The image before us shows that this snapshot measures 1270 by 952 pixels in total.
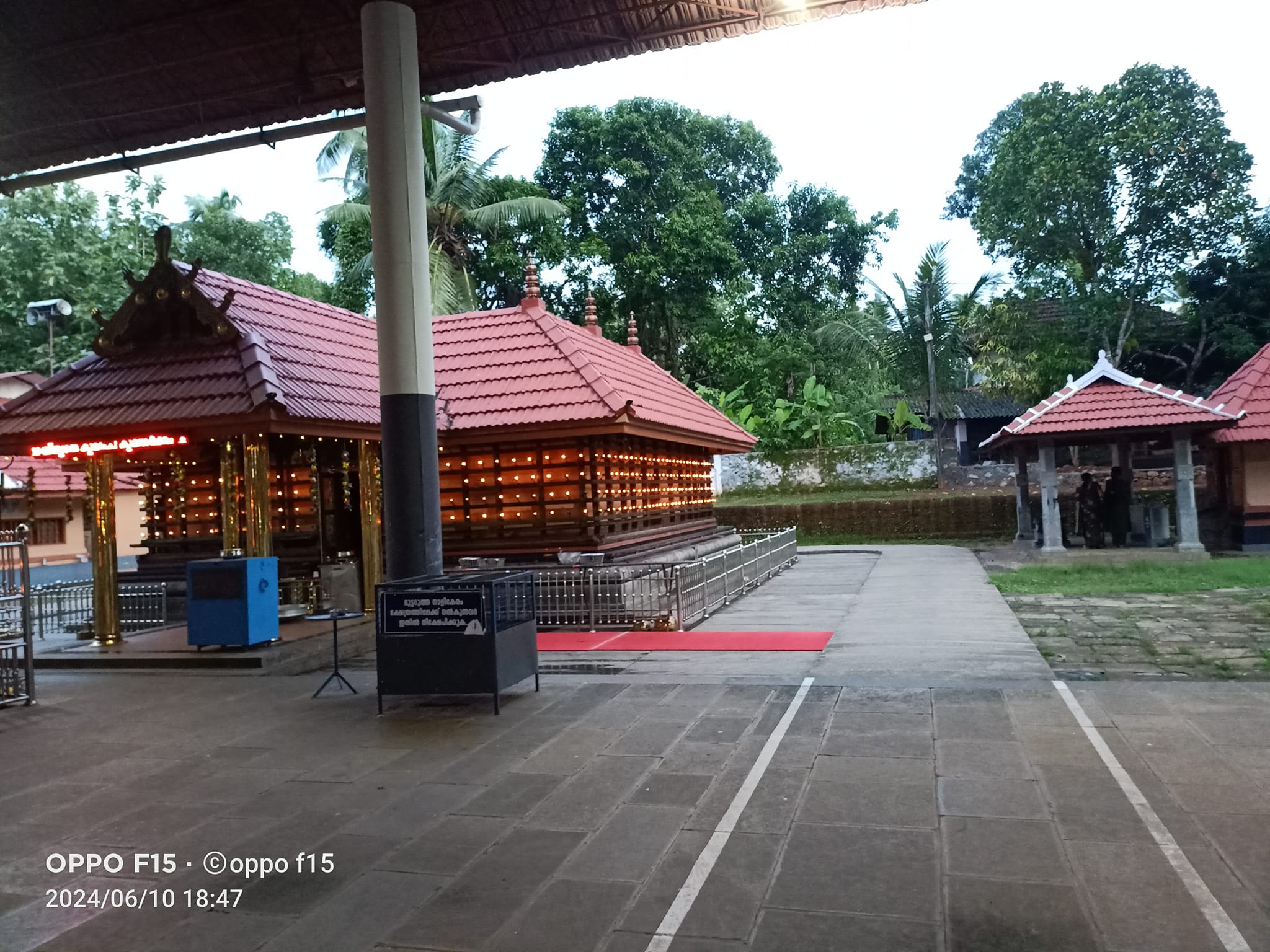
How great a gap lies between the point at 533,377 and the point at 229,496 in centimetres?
581

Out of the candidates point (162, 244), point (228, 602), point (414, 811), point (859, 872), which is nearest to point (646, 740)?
point (414, 811)

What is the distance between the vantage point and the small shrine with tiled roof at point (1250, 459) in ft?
71.4

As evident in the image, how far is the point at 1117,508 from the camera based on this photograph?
22.6 metres

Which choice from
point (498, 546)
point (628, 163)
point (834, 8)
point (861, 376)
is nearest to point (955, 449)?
point (861, 376)

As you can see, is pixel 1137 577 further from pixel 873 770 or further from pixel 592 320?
pixel 873 770

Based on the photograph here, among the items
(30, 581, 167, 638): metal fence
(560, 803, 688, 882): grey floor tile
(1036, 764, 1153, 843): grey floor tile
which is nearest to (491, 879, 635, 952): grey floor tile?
(560, 803, 688, 882): grey floor tile

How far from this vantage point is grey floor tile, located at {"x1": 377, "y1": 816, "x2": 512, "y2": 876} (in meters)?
4.90

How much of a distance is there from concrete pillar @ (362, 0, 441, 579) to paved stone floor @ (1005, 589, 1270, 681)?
7.41 meters

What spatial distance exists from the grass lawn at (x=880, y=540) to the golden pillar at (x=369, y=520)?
19.1m

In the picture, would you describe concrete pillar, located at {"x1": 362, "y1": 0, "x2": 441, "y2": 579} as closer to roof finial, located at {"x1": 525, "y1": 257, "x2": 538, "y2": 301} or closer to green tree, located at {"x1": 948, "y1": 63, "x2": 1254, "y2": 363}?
roof finial, located at {"x1": 525, "y1": 257, "x2": 538, "y2": 301}

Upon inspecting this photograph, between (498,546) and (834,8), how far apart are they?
396 inches

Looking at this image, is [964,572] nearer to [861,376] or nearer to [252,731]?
[252,731]

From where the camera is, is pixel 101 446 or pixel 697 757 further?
pixel 101 446

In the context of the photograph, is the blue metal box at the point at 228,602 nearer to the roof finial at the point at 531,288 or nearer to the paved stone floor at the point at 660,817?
the paved stone floor at the point at 660,817
